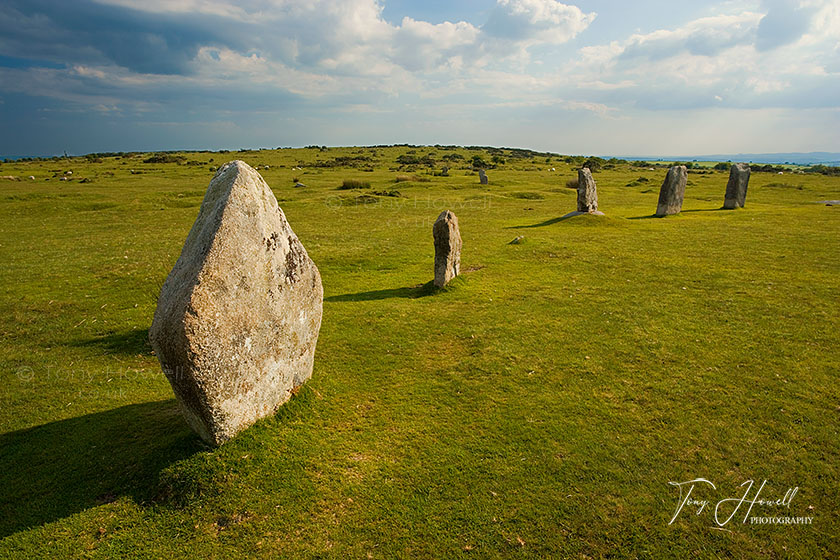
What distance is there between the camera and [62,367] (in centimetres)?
1009

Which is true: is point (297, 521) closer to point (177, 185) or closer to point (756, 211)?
point (756, 211)

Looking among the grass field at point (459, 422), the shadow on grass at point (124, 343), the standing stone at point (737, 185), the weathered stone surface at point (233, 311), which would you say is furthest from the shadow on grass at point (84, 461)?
the standing stone at point (737, 185)

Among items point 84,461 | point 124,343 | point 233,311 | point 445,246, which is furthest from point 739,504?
point 124,343

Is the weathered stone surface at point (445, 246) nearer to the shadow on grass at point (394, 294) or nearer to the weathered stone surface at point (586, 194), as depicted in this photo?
the shadow on grass at point (394, 294)

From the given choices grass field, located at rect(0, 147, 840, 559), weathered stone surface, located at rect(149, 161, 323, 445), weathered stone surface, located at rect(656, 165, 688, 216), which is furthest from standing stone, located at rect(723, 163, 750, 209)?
weathered stone surface, located at rect(149, 161, 323, 445)

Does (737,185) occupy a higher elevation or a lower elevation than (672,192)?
higher

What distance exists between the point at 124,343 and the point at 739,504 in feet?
43.2

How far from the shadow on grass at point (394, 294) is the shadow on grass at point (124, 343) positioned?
5.33 meters

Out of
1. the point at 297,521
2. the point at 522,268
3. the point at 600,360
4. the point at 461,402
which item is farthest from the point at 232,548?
the point at 522,268

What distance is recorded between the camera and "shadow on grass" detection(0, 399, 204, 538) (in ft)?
20.3

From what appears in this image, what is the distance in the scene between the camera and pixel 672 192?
30.9 meters

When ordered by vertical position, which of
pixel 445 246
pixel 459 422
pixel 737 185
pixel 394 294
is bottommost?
pixel 459 422

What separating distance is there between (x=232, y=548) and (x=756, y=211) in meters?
38.7

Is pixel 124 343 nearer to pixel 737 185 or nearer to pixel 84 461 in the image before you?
pixel 84 461
